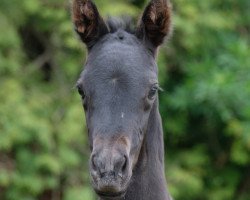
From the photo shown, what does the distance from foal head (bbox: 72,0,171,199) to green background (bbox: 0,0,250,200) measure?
457cm

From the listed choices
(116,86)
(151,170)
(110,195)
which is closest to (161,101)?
(151,170)

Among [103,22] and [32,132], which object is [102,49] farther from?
[32,132]

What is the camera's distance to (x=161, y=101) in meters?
11.0

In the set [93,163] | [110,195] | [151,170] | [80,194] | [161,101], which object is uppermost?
[93,163]

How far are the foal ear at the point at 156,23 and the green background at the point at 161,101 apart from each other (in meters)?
4.47

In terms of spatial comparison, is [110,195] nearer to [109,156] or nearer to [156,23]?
[109,156]

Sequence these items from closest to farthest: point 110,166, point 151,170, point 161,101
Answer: point 110,166
point 151,170
point 161,101

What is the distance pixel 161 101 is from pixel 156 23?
6.33 meters

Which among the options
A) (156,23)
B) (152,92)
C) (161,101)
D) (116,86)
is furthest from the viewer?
(161,101)

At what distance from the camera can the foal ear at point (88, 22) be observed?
15.3 ft

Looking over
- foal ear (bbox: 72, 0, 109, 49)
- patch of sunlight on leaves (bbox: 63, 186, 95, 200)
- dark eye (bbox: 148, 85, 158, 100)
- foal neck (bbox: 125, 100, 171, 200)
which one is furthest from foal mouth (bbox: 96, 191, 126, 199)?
patch of sunlight on leaves (bbox: 63, 186, 95, 200)

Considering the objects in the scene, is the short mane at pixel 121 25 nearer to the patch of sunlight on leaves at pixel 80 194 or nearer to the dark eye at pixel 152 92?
the dark eye at pixel 152 92

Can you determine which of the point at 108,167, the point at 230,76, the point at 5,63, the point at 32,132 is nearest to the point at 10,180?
the point at 32,132

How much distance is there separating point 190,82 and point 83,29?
219 inches
